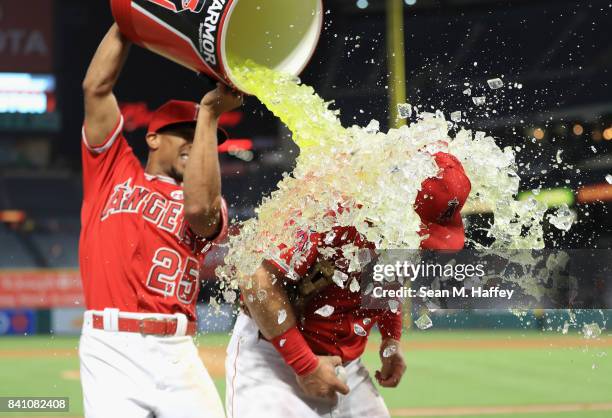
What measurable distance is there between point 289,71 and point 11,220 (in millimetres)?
14811

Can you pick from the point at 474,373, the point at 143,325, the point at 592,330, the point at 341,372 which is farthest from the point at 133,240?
the point at 592,330

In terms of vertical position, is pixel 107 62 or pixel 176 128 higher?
pixel 107 62

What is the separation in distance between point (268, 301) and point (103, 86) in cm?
106

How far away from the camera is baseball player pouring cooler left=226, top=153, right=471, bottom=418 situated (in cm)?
216

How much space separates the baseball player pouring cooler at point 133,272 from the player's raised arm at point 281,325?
18.5 inches

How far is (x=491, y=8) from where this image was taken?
12.3 m

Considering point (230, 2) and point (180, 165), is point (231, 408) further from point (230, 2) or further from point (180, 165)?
point (230, 2)

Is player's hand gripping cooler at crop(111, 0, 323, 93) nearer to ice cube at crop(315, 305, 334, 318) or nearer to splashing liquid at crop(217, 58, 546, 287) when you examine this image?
splashing liquid at crop(217, 58, 546, 287)

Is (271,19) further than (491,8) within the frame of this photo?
No

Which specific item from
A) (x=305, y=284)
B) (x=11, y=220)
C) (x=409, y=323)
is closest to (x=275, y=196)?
(x=305, y=284)

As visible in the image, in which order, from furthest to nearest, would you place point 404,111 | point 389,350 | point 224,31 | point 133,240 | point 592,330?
point 592,330
point 133,240
point 389,350
point 404,111
point 224,31

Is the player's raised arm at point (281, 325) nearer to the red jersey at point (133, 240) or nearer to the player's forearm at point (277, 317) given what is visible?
the player's forearm at point (277, 317)

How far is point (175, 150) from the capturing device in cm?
301

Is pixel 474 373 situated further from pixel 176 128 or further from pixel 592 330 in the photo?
pixel 176 128
